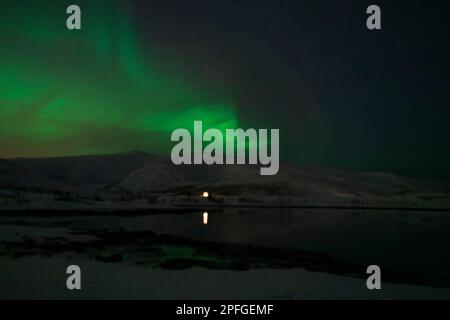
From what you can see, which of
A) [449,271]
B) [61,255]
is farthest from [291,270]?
[61,255]

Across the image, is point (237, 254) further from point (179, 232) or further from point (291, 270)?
point (179, 232)

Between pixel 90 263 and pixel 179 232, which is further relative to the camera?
pixel 179 232

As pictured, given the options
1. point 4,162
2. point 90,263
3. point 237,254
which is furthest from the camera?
point 4,162

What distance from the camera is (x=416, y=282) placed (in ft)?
46.0

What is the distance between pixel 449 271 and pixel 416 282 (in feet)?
11.1

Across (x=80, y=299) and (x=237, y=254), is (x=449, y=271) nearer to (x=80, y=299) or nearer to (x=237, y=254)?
(x=237, y=254)

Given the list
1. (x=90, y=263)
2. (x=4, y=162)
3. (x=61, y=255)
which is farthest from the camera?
(x=4, y=162)

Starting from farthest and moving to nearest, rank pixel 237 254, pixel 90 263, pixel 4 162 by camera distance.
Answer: pixel 4 162, pixel 237 254, pixel 90 263

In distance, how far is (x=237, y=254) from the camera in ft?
58.5
